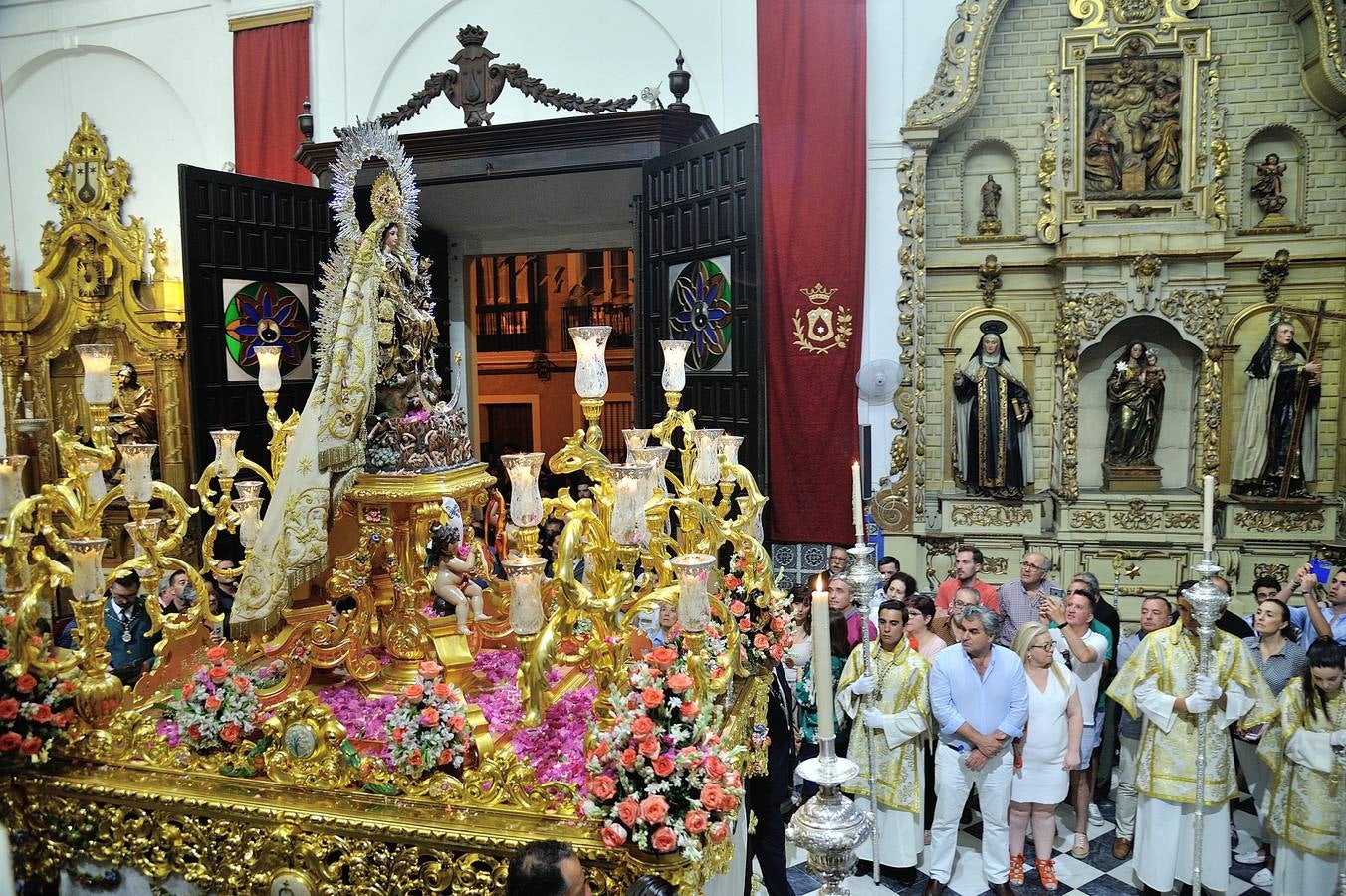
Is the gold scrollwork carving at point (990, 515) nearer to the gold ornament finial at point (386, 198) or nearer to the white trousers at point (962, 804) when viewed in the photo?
the white trousers at point (962, 804)

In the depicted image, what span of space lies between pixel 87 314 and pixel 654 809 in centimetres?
1089

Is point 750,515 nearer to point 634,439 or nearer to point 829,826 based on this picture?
point 634,439

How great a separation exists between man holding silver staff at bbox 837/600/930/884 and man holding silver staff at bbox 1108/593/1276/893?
123 centimetres

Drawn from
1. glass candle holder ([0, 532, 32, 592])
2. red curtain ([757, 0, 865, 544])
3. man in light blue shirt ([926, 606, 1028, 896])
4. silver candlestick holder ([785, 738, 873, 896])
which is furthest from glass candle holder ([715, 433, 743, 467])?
Answer: red curtain ([757, 0, 865, 544])

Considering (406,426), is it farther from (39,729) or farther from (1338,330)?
(1338,330)

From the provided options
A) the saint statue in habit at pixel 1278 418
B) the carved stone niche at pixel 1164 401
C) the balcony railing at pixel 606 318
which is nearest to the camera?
the saint statue in habit at pixel 1278 418

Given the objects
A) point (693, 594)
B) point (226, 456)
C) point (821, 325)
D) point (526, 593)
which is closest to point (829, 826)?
point (693, 594)

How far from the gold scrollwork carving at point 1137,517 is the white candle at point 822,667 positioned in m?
8.04

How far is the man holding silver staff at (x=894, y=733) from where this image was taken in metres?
5.62

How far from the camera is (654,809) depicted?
3553mm

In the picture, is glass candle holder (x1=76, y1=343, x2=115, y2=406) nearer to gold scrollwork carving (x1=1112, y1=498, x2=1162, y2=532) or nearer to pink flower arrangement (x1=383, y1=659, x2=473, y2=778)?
pink flower arrangement (x1=383, y1=659, x2=473, y2=778)

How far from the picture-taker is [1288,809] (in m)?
5.14

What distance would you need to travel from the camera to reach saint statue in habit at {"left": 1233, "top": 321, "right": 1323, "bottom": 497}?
8.98m

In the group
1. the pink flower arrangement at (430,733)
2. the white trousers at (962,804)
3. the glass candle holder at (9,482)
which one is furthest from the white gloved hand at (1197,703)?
the glass candle holder at (9,482)
